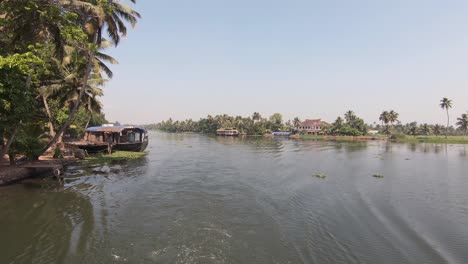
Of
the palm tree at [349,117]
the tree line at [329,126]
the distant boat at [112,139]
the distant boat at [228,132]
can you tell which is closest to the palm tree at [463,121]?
the tree line at [329,126]

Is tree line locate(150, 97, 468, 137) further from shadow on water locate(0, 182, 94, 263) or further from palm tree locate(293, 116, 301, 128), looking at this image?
shadow on water locate(0, 182, 94, 263)

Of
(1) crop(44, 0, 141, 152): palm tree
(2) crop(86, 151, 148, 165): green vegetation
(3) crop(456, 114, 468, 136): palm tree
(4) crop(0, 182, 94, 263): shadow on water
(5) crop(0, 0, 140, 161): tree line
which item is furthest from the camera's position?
(3) crop(456, 114, 468, 136): palm tree

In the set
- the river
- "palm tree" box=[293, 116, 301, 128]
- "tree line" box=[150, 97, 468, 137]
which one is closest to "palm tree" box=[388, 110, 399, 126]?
"tree line" box=[150, 97, 468, 137]

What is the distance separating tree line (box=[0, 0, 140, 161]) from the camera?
1163 centimetres

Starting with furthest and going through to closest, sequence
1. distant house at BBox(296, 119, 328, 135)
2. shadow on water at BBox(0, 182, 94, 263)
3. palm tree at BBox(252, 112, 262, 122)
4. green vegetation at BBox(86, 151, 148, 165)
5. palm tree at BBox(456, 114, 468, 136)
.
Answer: palm tree at BBox(252, 112, 262, 122) < distant house at BBox(296, 119, 328, 135) < palm tree at BBox(456, 114, 468, 136) < green vegetation at BBox(86, 151, 148, 165) < shadow on water at BBox(0, 182, 94, 263)

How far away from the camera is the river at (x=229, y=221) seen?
29.3 ft

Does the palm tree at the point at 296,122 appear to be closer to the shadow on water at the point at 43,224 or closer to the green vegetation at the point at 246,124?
the green vegetation at the point at 246,124

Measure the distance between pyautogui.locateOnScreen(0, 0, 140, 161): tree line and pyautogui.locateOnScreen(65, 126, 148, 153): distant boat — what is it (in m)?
3.81

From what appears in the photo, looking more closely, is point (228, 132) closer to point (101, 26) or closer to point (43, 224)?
point (101, 26)

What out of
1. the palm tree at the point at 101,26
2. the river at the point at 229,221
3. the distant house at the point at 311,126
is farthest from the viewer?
the distant house at the point at 311,126

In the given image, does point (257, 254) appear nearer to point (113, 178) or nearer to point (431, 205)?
point (431, 205)

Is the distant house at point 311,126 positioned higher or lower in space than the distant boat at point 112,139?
higher

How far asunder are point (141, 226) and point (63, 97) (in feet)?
86.9

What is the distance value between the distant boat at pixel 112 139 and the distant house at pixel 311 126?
10090cm
